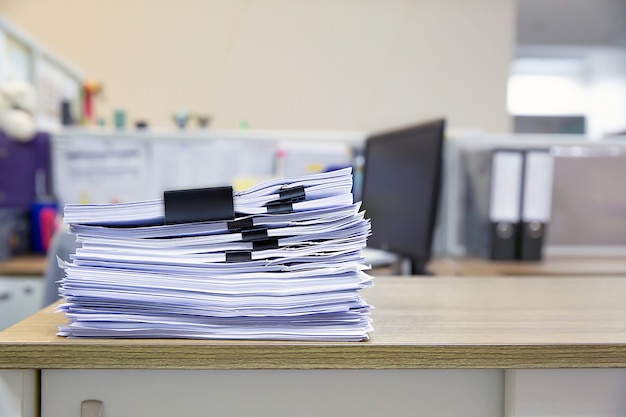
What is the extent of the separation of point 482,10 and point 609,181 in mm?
2125

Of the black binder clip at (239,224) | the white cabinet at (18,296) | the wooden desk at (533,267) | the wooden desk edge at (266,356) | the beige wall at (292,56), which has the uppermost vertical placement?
the beige wall at (292,56)

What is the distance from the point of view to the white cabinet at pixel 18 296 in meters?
1.86

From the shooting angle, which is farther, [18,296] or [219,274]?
[18,296]

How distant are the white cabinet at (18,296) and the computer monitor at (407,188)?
1130 mm

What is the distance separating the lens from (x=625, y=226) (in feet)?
7.93

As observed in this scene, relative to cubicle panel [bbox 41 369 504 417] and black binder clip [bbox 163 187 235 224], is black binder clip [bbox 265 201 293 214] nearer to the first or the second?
black binder clip [bbox 163 187 235 224]

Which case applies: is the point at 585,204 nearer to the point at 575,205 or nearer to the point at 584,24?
the point at 575,205

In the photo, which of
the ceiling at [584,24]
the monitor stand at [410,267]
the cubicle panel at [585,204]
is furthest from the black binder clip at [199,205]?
the ceiling at [584,24]

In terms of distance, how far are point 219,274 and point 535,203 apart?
179cm

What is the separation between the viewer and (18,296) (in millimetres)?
1875

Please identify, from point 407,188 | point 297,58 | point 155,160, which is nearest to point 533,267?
point 407,188

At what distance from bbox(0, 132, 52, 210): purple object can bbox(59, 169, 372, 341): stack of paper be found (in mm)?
1913

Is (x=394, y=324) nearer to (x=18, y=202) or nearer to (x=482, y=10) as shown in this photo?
(x=18, y=202)

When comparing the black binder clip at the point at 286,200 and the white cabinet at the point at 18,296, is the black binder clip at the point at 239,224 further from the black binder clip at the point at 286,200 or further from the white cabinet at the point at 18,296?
the white cabinet at the point at 18,296
